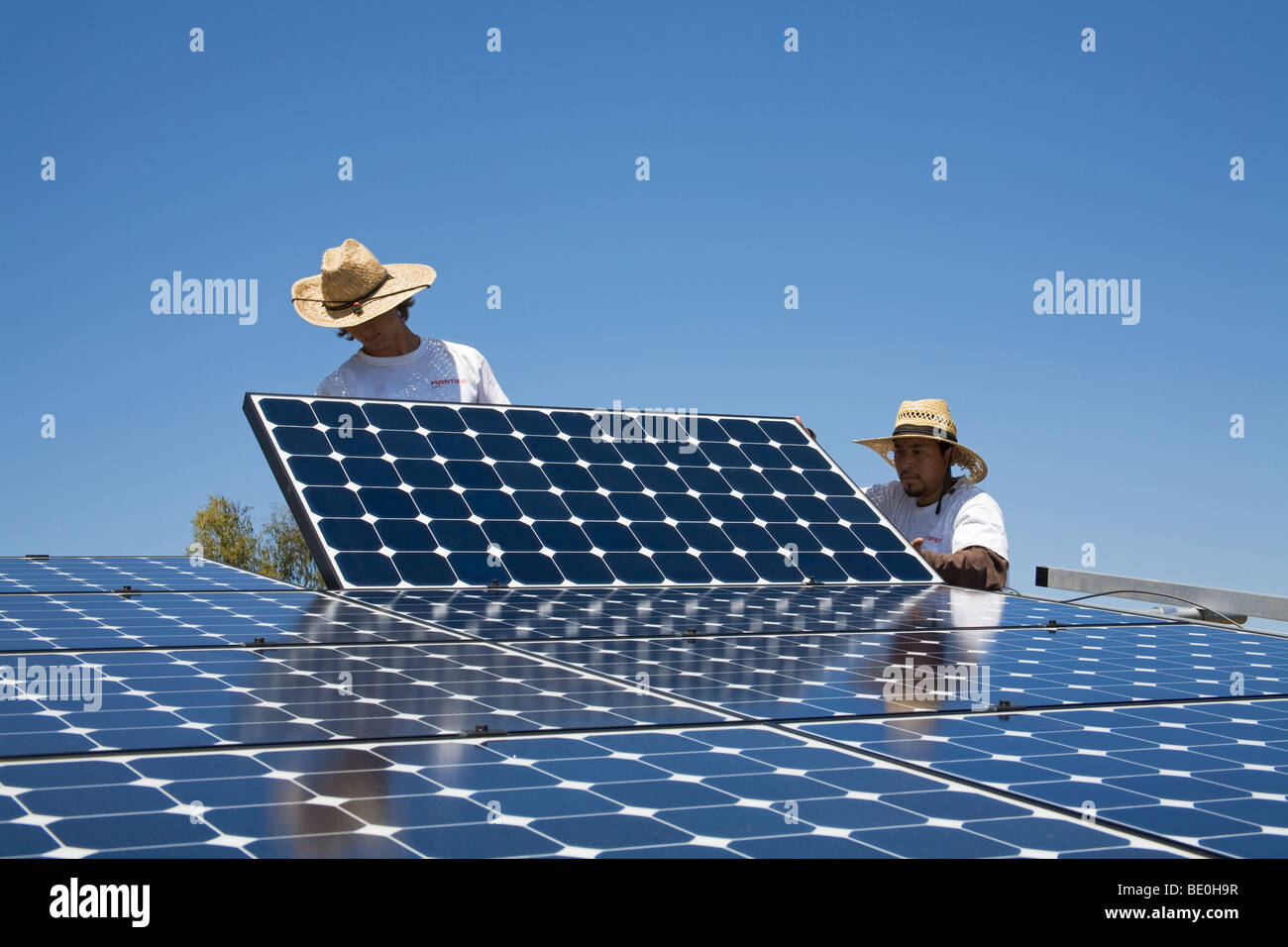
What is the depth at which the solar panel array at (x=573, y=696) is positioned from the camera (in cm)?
316

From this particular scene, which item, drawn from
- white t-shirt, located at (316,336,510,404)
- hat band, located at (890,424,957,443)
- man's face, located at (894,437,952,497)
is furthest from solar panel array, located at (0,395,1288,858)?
man's face, located at (894,437,952,497)

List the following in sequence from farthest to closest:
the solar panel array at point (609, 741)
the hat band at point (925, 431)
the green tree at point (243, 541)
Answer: the green tree at point (243, 541) → the hat band at point (925, 431) → the solar panel array at point (609, 741)

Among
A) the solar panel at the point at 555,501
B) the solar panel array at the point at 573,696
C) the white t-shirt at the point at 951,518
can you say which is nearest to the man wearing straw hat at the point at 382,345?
the solar panel at the point at 555,501

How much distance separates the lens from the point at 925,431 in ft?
39.7

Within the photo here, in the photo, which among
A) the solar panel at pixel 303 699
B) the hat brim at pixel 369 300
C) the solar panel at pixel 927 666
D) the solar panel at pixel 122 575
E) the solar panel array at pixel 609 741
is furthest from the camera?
the hat brim at pixel 369 300

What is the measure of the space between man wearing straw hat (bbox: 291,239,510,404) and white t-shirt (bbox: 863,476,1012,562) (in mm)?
3793

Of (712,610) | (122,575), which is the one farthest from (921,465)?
(122,575)

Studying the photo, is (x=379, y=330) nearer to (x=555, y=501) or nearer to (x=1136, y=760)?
(x=555, y=501)

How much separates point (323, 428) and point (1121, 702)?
571cm

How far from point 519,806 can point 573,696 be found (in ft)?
4.72

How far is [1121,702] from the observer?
16.4ft

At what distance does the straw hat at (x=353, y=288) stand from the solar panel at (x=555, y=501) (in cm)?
165

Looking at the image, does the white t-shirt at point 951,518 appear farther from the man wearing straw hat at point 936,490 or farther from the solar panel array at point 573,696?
the solar panel array at point 573,696

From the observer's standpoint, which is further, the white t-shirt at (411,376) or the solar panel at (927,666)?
the white t-shirt at (411,376)
